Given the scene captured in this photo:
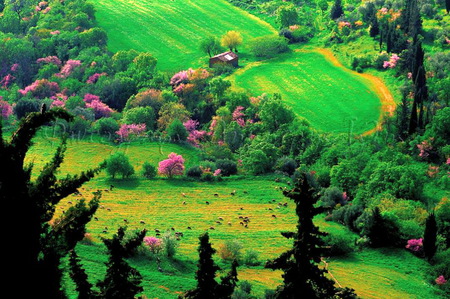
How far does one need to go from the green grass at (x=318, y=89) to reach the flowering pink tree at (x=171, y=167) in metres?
27.5

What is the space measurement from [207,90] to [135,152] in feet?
88.3

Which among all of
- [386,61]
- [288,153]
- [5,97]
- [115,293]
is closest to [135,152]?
[288,153]

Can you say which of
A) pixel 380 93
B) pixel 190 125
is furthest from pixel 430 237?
pixel 190 125

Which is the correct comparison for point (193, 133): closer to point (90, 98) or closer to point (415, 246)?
point (90, 98)

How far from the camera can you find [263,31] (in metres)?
153

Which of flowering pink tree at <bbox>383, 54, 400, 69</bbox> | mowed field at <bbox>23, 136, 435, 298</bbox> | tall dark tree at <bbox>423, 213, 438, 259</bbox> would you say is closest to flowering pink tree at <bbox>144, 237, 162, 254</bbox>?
mowed field at <bbox>23, 136, 435, 298</bbox>

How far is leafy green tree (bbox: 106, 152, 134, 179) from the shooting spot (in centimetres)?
9350

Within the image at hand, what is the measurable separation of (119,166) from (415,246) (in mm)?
42308

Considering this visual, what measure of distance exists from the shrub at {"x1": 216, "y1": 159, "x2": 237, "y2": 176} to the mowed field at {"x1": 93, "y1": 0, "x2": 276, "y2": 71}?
151 ft

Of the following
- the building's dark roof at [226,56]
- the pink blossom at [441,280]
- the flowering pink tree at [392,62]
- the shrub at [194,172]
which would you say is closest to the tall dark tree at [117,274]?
the pink blossom at [441,280]

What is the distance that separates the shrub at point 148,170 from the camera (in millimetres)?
95500

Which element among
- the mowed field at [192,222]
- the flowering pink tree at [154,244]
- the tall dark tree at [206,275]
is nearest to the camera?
the tall dark tree at [206,275]

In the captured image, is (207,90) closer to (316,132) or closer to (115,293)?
(316,132)

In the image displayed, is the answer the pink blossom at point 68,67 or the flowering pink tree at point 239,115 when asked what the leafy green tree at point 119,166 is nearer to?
the flowering pink tree at point 239,115
